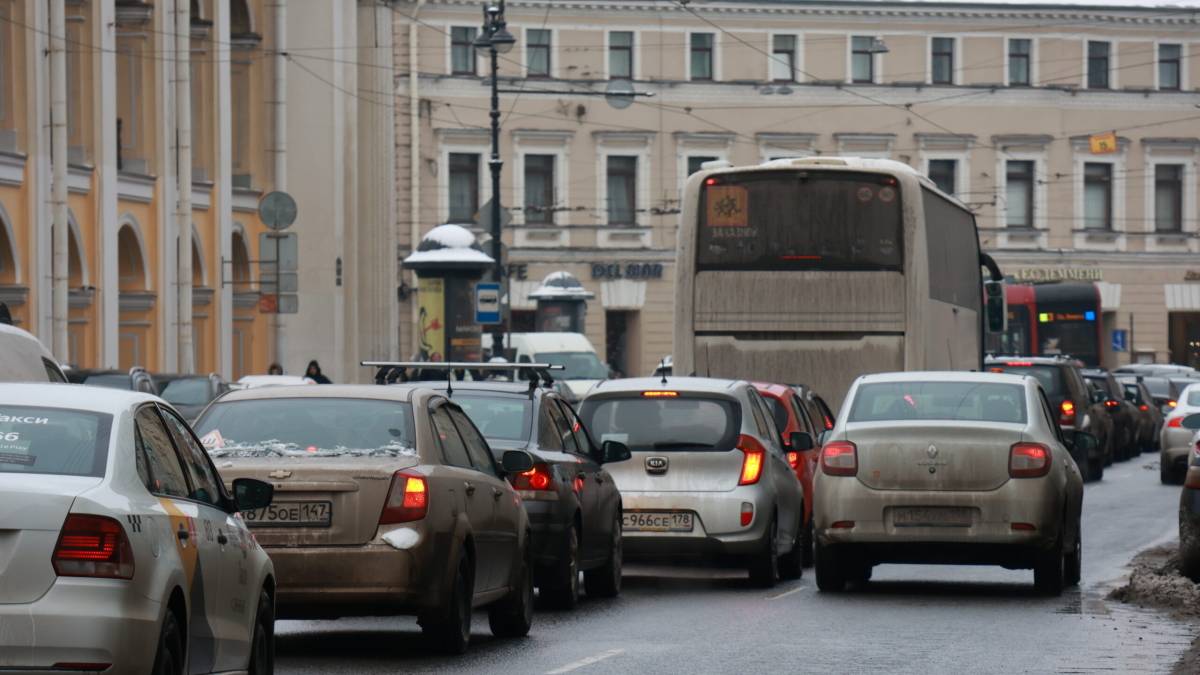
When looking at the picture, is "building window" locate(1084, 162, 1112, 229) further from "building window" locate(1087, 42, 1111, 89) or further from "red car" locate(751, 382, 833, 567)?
"red car" locate(751, 382, 833, 567)

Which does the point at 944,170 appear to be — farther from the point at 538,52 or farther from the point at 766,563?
the point at 766,563

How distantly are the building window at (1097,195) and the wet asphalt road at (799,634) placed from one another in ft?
167

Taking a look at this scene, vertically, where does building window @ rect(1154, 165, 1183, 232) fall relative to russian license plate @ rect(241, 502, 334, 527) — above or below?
above

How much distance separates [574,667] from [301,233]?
1375 inches

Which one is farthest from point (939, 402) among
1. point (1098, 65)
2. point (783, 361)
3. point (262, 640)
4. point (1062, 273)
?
point (1098, 65)

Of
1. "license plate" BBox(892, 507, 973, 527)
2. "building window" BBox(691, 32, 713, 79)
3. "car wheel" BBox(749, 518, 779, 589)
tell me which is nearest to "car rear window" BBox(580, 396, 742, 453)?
"car wheel" BBox(749, 518, 779, 589)

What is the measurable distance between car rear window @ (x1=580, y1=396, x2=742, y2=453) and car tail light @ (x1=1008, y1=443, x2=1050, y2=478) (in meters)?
2.12

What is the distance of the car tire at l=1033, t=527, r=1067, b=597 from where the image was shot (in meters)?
13.4

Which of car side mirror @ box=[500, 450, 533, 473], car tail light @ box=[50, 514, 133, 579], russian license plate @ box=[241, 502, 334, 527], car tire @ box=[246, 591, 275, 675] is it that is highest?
car tail light @ box=[50, 514, 133, 579]

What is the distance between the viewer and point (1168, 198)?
64812 mm

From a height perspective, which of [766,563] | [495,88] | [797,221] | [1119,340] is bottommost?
[766,563]

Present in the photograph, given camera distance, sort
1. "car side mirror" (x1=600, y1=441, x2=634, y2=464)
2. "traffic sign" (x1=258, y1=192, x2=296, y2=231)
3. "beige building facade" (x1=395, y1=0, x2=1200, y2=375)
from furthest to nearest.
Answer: "beige building facade" (x1=395, y1=0, x2=1200, y2=375) < "traffic sign" (x1=258, y1=192, x2=296, y2=231) < "car side mirror" (x1=600, y1=441, x2=634, y2=464)

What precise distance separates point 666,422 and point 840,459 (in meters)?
1.66

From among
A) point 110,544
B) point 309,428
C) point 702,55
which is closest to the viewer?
point 110,544
